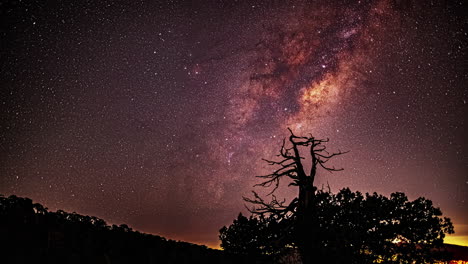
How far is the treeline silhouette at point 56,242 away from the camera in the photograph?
2934 millimetres

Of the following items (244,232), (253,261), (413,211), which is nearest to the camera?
(253,261)

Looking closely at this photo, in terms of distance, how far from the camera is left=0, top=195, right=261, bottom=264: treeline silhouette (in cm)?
293

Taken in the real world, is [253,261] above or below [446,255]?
below

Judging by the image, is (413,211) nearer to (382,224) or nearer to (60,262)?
(382,224)

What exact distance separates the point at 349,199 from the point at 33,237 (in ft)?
63.3

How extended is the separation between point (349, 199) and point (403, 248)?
3.97m

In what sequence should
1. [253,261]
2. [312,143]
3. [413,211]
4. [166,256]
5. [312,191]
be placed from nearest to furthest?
[166,256] → [253,261] → [312,191] → [312,143] → [413,211]

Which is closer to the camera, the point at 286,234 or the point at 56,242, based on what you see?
the point at 56,242

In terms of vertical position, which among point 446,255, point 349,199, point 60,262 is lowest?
point 60,262

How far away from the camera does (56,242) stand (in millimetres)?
3336

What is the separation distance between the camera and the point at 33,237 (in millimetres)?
3137

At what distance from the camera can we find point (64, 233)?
354 cm

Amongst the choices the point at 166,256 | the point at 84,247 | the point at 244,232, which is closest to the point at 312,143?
the point at 166,256

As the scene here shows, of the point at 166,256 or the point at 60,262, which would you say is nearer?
the point at 60,262
